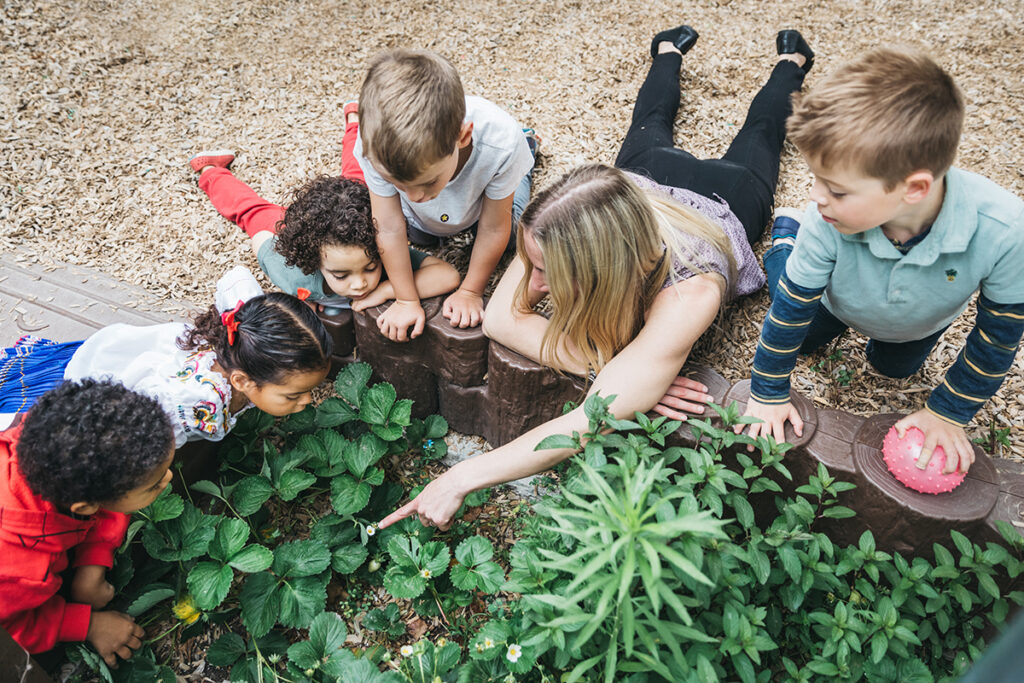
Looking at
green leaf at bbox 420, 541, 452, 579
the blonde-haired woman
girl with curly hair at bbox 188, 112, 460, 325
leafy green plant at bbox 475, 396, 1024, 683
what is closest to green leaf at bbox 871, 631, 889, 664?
leafy green plant at bbox 475, 396, 1024, 683

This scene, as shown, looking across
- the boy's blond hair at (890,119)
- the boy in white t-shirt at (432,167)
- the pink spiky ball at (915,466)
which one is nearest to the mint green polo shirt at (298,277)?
the boy in white t-shirt at (432,167)

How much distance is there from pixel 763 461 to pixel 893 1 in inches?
127

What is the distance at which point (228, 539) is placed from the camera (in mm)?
1783

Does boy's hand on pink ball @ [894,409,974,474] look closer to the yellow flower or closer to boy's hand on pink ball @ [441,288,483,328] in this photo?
boy's hand on pink ball @ [441,288,483,328]

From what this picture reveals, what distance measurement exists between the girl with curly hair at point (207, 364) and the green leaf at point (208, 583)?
0.40 m

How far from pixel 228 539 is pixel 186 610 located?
0.95 ft

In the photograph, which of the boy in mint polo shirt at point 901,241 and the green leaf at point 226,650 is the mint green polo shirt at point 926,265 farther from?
the green leaf at point 226,650

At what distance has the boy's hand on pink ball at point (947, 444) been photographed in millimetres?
1609

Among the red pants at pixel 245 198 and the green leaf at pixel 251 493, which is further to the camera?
the red pants at pixel 245 198

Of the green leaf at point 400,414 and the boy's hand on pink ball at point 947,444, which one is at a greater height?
the boy's hand on pink ball at point 947,444

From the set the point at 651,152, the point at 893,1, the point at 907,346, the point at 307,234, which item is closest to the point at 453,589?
the point at 307,234

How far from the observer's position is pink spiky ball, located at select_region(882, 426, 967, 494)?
160 cm

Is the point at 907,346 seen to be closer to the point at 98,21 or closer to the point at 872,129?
the point at 872,129

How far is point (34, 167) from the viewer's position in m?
3.10
